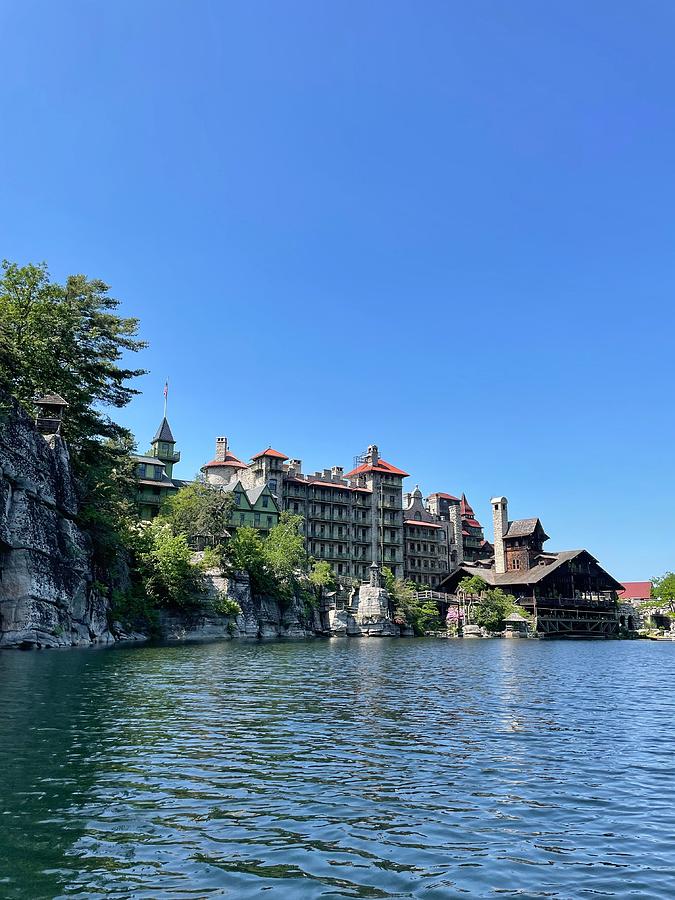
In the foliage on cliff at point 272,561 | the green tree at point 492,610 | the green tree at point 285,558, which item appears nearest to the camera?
the foliage on cliff at point 272,561

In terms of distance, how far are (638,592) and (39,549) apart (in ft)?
528

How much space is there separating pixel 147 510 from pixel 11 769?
84751mm

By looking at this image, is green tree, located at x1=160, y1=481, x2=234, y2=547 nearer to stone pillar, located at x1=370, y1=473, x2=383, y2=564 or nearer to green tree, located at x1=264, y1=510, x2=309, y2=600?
green tree, located at x1=264, y1=510, x2=309, y2=600

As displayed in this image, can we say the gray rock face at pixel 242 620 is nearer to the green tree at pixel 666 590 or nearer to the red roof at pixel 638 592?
the green tree at pixel 666 590

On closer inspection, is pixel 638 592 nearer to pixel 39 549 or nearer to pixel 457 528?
pixel 457 528

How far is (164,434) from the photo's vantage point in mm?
103375

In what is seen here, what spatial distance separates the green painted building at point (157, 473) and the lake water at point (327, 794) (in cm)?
7163

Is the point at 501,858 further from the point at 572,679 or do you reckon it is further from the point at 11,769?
the point at 572,679

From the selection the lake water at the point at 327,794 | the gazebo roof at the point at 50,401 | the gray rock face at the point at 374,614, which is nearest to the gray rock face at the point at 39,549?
the gazebo roof at the point at 50,401

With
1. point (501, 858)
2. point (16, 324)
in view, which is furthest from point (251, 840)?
point (16, 324)

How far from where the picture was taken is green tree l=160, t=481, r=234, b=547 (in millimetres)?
81000

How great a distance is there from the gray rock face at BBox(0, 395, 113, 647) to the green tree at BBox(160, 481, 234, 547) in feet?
97.3

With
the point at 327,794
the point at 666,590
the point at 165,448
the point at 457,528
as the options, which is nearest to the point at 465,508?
the point at 457,528

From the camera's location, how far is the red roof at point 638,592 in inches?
6594
